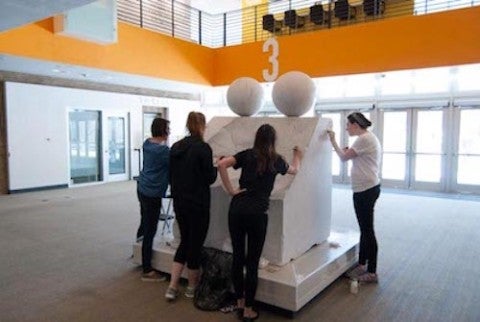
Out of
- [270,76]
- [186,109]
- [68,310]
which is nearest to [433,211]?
[270,76]

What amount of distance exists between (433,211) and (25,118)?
8631 millimetres

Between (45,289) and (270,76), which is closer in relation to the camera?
(45,289)

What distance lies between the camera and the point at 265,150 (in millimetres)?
2582

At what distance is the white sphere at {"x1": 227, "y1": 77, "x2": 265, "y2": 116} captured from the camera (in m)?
4.16

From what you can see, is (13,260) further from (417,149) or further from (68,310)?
(417,149)

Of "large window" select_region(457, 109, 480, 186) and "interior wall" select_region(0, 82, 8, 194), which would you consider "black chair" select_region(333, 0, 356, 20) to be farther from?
"interior wall" select_region(0, 82, 8, 194)

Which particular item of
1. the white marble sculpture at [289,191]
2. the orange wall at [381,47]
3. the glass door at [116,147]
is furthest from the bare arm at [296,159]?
the glass door at [116,147]

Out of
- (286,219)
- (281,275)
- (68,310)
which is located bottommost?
(68,310)

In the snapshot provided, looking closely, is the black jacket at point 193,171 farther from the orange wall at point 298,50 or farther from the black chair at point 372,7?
the black chair at point 372,7

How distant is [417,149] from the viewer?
9211 millimetres

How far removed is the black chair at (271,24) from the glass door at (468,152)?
186 inches

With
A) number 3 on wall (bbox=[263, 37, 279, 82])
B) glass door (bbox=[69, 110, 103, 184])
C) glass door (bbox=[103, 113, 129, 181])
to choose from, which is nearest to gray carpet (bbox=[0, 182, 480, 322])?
glass door (bbox=[69, 110, 103, 184])

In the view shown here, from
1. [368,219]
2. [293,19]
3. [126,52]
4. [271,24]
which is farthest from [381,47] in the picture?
[126,52]

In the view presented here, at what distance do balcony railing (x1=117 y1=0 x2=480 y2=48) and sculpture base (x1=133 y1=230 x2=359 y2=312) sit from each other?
5397 mm
